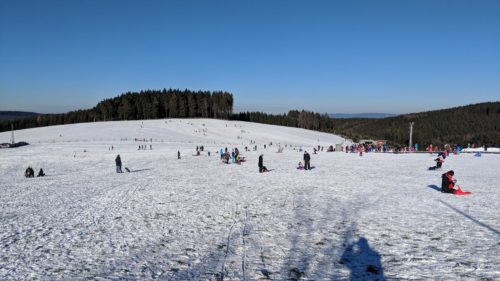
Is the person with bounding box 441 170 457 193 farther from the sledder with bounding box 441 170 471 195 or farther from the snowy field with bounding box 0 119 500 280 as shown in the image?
the snowy field with bounding box 0 119 500 280

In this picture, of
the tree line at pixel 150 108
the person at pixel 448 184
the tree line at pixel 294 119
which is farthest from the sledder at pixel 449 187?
the tree line at pixel 294 119

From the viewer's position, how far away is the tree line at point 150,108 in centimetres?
13275

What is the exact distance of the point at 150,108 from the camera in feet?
432

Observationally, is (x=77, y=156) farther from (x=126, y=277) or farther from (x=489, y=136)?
(x=489, y=136)

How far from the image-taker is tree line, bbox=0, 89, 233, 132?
133 m

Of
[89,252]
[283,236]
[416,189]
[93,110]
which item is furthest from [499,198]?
[93,110]

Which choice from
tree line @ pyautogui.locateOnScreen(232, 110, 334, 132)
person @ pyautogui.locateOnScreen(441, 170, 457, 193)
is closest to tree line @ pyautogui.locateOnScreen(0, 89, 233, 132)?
tree line @ pyautogui.locateOnScreen(232, 110, 334, 132)

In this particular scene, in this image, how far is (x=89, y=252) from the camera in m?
8.75

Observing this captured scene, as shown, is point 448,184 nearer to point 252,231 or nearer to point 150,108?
point 252,231

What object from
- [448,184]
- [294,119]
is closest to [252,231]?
[448,184]

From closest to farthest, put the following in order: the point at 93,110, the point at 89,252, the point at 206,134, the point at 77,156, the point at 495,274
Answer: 1. the point at 495,274
2. the point at 89,252
3. the point at 77,156
4. the point at 206,134
5. the point at 93,110

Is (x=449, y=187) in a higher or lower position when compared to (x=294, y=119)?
lower

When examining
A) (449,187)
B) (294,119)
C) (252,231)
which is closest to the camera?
(252,231)

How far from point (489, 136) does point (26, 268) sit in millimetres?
228115
